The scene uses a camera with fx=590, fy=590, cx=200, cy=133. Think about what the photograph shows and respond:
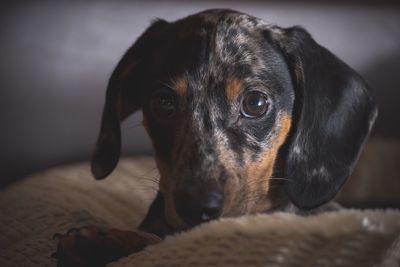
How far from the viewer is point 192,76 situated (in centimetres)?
173

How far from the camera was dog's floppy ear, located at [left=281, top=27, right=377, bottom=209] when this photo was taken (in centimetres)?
175

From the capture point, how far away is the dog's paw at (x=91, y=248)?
4.36 feet

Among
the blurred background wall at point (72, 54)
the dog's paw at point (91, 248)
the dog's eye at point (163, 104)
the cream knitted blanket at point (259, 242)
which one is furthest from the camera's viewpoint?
the blurred background wall at point (72, 54)

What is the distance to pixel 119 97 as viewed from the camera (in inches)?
80.7

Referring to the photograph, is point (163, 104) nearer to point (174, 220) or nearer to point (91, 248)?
point (174, 220)

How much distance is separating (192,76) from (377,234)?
87 centimetres

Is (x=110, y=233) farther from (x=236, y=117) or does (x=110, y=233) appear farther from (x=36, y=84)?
(x=36, y=84)

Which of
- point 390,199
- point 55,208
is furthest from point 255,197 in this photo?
point 390,199

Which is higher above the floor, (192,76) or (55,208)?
(192,76)

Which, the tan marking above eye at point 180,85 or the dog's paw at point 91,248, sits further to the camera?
the tan marking above eye at point 180,85

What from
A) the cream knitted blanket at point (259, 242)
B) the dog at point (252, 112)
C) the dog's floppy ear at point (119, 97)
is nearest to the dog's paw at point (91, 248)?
the cream knitted blanket at point (259, 242)

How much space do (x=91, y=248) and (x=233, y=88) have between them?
64 centimetres

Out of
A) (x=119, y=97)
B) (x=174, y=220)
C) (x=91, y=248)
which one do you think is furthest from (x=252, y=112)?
(x=91, y=248)

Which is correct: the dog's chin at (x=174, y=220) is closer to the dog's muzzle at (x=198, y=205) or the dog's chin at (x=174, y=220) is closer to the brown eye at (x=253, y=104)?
the dog's muzzle at (x=198, y=205)
